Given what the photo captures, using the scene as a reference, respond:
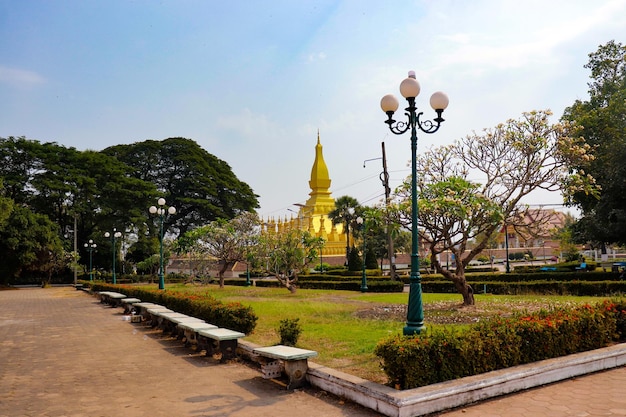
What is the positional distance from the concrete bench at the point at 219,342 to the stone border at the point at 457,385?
180 cm

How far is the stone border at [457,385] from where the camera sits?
17.4 ft

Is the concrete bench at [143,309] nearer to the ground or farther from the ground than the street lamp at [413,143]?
nearer to the ground

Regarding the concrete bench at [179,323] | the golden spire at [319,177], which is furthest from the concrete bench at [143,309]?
the golden spire at [319,177]

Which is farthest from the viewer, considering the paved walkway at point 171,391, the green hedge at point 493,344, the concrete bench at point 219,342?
the concrete bench at point 219,342

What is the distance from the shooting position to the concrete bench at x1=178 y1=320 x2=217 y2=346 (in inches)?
373

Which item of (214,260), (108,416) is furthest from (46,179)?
(108,416)

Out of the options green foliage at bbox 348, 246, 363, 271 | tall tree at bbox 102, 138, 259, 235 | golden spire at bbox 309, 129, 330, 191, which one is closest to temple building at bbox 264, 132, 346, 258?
golden spire at bbox 309, 129, 330, 191

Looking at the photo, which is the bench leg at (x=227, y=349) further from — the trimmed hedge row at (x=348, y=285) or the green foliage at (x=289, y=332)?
the trimmed hedge row at (x=348, y=285)

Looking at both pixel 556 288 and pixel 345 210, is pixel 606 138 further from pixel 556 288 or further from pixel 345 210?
pixel 345 210

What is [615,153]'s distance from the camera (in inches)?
962

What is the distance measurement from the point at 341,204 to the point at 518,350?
35560mm

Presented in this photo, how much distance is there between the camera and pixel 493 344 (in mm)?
6348

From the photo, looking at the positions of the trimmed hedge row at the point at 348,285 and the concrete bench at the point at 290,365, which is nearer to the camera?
the concrete bench at the point at 290,365

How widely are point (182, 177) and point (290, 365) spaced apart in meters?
46.7
